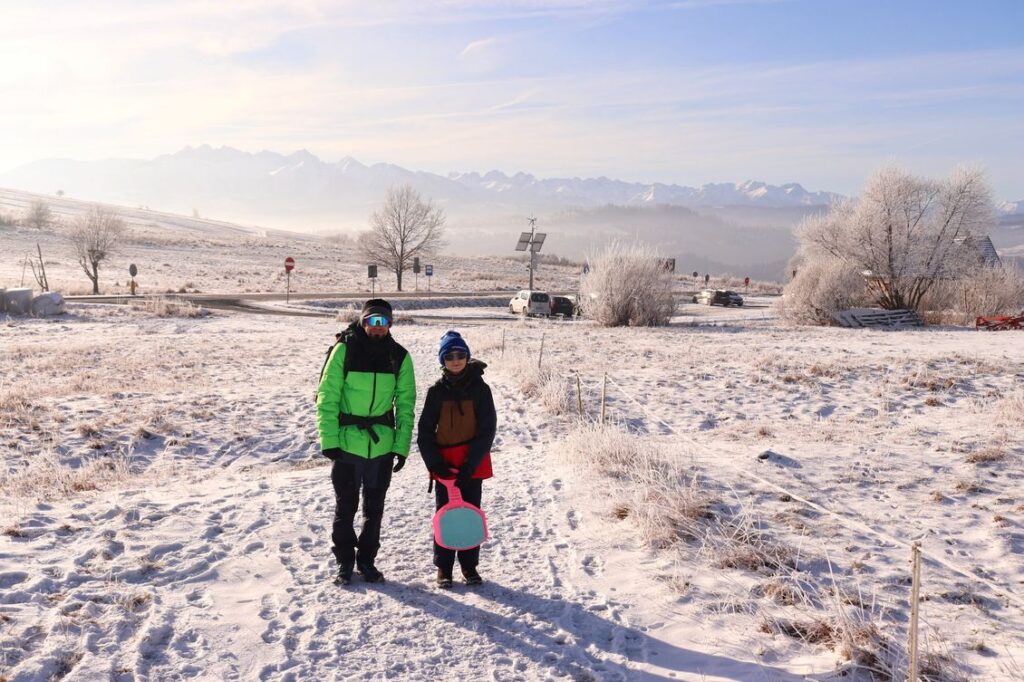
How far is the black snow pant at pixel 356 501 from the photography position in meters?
5.48

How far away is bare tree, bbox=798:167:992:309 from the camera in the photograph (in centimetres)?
3098

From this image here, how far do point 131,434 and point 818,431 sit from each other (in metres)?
11.2

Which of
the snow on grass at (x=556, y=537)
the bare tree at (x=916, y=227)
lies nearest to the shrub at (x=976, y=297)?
the bare tree at (x=916, y=227)

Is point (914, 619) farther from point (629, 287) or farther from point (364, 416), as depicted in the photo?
point (629, 287)

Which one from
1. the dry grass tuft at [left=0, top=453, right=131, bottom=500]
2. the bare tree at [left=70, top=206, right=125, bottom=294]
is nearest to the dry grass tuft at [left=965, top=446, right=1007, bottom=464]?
the dry grass tuft at [left=0, top=453, right=131, bottom=500]

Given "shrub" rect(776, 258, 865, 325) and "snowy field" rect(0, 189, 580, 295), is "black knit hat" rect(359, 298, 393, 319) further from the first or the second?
"snowy field" rect(0, 189, 580, 295)

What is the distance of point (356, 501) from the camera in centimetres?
561

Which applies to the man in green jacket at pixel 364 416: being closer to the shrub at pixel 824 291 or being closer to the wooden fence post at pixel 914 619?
the wooden fence post at pixel 914 619

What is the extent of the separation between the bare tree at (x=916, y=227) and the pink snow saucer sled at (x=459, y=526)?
29.9 metres

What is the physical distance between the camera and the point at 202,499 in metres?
7.85

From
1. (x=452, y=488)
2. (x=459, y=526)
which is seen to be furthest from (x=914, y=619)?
(x=452, y=488)

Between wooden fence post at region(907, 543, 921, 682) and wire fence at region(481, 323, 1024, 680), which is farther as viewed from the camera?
wire fence at region(481, 323, 1024, 680)

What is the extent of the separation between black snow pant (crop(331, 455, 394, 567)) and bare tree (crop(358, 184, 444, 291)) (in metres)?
56.2

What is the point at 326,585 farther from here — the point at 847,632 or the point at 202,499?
the point at 847,632
